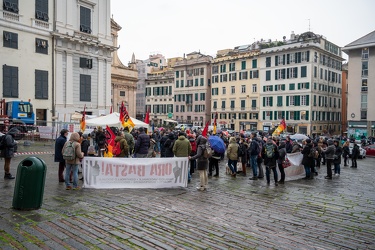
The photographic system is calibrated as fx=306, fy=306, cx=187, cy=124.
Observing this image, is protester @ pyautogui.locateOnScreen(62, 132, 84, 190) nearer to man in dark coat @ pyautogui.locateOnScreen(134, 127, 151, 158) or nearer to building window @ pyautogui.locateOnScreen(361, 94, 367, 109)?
man in dark coat @ pyautogui.locateOnScreen(134, 127, 151, 158)

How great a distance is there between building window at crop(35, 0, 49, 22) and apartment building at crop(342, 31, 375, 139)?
41562 mm

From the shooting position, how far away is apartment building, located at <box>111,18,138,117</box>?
48.0 m

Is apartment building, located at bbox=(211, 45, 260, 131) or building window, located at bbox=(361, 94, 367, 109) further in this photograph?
apartment building, located at bbox=(211, 45, 260, 131)

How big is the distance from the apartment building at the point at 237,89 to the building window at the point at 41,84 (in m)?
39.2

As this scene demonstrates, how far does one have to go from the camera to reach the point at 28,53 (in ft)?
90.4

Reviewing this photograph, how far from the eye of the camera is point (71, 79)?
99.9 feet

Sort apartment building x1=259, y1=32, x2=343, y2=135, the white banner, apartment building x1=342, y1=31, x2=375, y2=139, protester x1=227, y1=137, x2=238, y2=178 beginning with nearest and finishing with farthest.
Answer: the white banner < protester x1=227, y1=137, x2=238, y2=178 < apartment building x1=342, y1=31, x2=375, y2=139 < apartment building x1=259, y1=32, x2=343, y2=135

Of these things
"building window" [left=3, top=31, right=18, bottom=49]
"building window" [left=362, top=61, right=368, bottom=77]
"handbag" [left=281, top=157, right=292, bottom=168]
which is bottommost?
"handbag" [left=281, top=157, right=292, bottom=168]

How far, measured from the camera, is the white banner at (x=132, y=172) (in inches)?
371

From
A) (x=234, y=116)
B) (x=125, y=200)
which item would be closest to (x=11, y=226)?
(x=125, y=200)

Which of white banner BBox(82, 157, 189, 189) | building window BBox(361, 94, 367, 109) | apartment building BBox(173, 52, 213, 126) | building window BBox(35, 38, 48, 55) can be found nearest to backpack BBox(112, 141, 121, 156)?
white banner BBox(82, 157, 189, 189)

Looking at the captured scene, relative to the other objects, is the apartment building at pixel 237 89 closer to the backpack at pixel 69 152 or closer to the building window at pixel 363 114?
the building window at pixel 363 114

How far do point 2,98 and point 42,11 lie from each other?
882 cm

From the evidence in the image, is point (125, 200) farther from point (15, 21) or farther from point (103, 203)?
point (15, 21)
